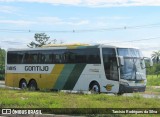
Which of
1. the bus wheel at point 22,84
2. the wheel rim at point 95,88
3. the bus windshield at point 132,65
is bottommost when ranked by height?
the wheel rim at point 95,88

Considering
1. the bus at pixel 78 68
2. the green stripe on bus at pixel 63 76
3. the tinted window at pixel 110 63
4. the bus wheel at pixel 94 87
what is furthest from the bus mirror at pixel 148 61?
the green stripe on bus at pixel 63 76

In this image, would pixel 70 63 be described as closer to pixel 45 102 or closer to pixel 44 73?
pixel 44 73

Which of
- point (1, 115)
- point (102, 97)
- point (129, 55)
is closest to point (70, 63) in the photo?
point (129, 55)

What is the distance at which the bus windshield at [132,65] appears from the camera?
24.4m

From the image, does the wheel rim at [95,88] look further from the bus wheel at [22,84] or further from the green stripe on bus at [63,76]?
the bus wheel at [22,84]

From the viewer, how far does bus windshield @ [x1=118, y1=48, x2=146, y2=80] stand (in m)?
24.4

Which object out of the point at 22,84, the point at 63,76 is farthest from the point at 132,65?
the point at 22,84

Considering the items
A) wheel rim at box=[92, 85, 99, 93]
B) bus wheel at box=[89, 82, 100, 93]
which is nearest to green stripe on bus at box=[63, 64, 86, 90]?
bus wheel at box=[89, 82, 100, 93]

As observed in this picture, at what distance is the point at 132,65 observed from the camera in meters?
24.7

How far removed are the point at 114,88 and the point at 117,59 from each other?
178 cm

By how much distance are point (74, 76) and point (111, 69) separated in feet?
10.6

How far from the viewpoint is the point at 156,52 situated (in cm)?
9856

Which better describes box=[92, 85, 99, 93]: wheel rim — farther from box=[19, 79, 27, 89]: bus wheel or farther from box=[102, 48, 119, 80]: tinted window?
box=[19, 79, 27, 89]: bus wheel

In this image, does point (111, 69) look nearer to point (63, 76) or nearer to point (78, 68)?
point (78, 68)
